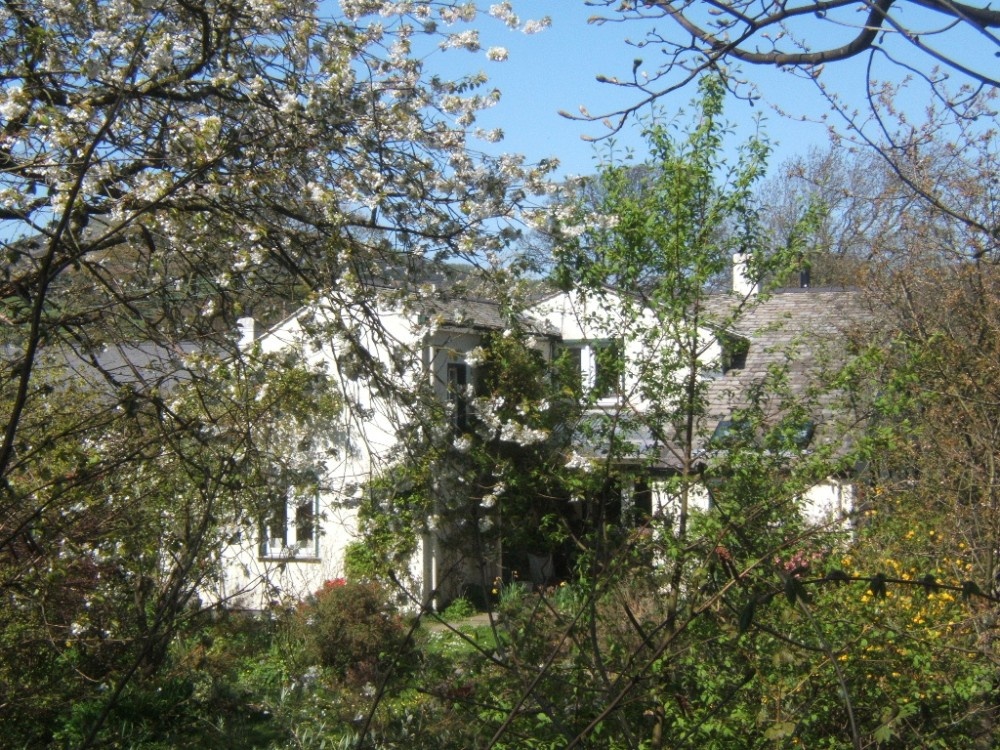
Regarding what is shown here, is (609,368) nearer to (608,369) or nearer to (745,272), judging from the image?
(608,369)

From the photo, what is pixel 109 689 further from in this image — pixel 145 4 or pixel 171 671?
pixel 145 4

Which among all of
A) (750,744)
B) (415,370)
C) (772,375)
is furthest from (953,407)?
(415,370)

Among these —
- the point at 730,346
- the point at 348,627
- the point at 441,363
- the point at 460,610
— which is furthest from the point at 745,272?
the point at 460,610

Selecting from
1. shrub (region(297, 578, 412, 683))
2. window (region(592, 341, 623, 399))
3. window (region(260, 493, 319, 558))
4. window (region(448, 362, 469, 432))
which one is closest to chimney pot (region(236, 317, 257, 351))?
window (region(260, 493, 319, 558))

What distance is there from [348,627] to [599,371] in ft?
16.0

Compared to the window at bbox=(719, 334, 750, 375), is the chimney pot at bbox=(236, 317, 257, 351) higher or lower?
higher

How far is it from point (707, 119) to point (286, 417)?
8.63 ft

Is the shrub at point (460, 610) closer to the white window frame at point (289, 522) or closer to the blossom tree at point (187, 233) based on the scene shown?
the white window frame at point (289, 522)

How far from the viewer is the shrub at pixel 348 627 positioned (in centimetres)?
845

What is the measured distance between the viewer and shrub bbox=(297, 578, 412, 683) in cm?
845

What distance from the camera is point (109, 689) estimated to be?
6.50 metres

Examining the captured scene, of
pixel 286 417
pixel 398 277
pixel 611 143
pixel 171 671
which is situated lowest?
pixel 171 671

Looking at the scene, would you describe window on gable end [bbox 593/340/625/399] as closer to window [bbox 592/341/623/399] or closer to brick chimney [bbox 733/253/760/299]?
window [bbox 592/341/623/399]

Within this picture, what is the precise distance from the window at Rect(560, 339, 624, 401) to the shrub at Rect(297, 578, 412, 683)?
342cm
